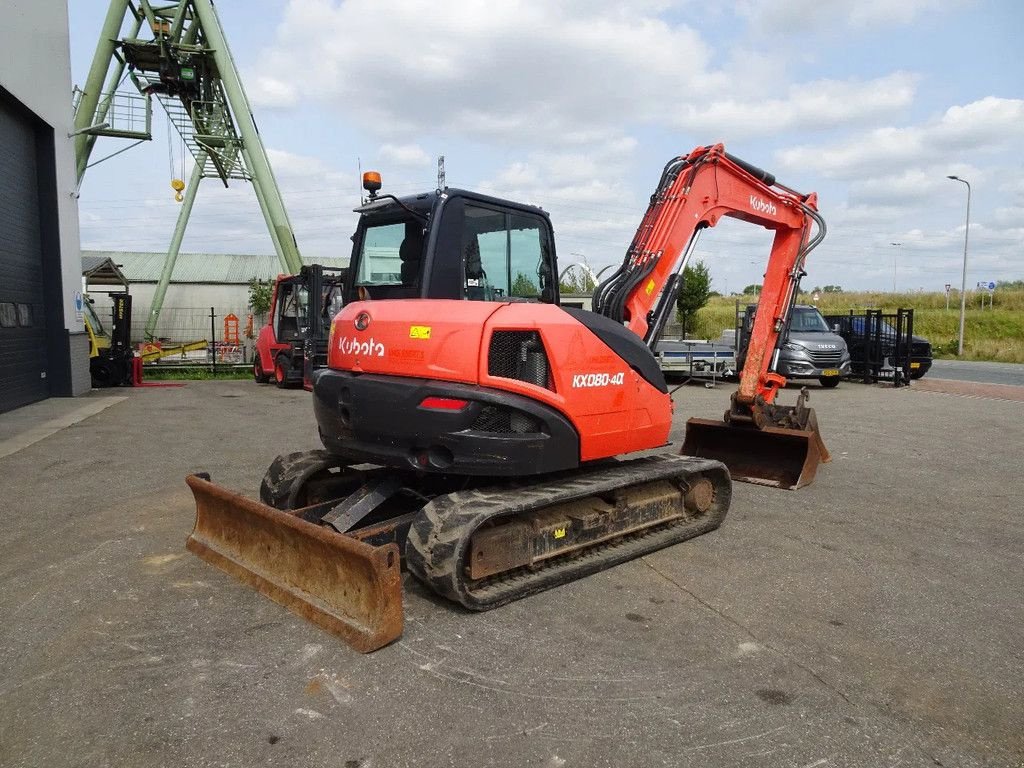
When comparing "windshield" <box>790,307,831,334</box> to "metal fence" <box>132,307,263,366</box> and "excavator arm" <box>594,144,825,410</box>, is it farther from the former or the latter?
"metal fence" <box>132,307,263,366</box>

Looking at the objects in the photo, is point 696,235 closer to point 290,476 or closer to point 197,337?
point 290,476

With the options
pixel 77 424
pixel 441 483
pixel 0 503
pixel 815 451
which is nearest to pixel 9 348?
pixel 77 424

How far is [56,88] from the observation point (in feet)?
48.8

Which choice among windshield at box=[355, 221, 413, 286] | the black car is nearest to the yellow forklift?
windshield at box=[355, 221, 413, 286]

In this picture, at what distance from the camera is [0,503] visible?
693 centimetres

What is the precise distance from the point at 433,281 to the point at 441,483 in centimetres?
155

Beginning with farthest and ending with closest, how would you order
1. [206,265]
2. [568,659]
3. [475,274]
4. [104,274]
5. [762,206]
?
[206,265] < [104,274] < [762,206] < [475,274] < [568,659]

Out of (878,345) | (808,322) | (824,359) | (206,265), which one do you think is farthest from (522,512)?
(206,265)

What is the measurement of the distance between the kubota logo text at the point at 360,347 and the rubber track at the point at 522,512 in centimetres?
108

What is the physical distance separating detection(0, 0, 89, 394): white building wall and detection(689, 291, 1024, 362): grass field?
94.7ft

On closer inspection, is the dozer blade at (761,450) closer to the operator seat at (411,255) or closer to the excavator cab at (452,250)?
the excavator cab at (452,250)

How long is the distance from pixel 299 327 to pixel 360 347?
1316cm

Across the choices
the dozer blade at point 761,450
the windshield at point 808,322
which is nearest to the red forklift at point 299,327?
the dozer blade at point 761,450

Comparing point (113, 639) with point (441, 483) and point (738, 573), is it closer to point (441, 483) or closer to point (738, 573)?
point (441, 483)
